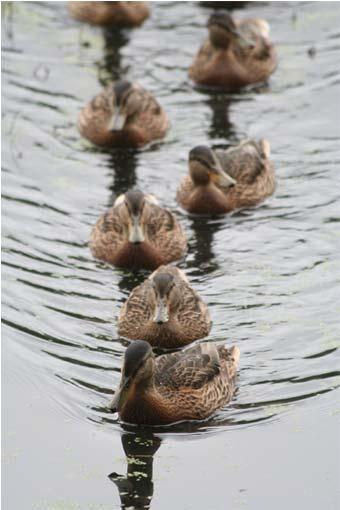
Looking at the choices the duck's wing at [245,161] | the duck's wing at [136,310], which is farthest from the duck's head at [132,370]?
the duck's wing at [245,161]

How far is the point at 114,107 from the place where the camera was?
1727 cm

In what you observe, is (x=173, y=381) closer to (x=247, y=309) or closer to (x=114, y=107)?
(x=247, y=309)

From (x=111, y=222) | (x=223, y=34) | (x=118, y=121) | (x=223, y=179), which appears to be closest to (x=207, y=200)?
(x=223, y=179)

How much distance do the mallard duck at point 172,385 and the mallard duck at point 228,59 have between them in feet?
22.5

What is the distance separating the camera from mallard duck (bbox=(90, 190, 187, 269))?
1458 centimetres

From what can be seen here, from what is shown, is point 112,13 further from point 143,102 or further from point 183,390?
point 183,390

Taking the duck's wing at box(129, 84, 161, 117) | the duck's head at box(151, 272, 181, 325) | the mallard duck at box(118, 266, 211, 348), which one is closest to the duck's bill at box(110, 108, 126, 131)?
the duck's wing at box(129, 84, 161, 117)

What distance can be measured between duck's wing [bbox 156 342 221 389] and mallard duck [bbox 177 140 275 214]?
12.0 ft

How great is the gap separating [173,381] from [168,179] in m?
4.80

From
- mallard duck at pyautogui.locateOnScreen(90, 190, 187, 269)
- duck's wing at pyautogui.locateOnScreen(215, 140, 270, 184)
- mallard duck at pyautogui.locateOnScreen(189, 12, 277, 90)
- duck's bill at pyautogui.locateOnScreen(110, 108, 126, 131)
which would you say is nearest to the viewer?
mallard duck at pyautogui.locateOnScreen(90, 190, 187, 269)

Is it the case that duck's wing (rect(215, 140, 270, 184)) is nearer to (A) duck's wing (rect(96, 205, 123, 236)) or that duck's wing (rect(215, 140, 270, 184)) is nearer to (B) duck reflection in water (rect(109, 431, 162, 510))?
(A) duck's wing (rect(96, 205, 123, 236))

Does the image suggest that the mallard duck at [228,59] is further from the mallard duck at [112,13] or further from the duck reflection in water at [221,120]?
the mallard duck at [112,13]

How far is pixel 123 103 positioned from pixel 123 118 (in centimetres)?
17

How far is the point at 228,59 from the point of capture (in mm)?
→ 18844
